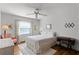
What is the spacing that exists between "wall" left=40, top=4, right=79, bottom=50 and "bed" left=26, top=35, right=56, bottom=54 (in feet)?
0.42

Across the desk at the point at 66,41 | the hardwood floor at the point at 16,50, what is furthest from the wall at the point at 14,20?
the desk at the point at 66,41

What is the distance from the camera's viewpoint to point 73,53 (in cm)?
147

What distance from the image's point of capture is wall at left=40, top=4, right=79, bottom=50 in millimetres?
1437

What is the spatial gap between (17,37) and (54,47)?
71cm

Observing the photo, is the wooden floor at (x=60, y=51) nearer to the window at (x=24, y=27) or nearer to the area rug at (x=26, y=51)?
the area rug at (x=26, y=51)

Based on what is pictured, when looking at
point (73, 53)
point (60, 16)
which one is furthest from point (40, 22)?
point (73, 53)

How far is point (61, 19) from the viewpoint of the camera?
4.92ft

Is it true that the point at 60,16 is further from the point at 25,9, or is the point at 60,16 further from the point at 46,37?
the point at 25,9

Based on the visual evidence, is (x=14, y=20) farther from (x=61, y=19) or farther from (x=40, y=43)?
(x=61, y=19)

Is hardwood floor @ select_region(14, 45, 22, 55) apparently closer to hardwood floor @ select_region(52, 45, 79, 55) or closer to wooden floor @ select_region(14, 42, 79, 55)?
wooden floor @ select_region(14, 42, 79, 55)

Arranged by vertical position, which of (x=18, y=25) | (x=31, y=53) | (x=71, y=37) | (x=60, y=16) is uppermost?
(x=60, y=16)

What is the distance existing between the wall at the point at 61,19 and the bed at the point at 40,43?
0.13 meters

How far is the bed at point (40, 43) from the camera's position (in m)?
1.47

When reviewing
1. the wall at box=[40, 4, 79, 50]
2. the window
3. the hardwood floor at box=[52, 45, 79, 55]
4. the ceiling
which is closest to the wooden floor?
the hardwood floor at box=[52, 45, 79, 55]
